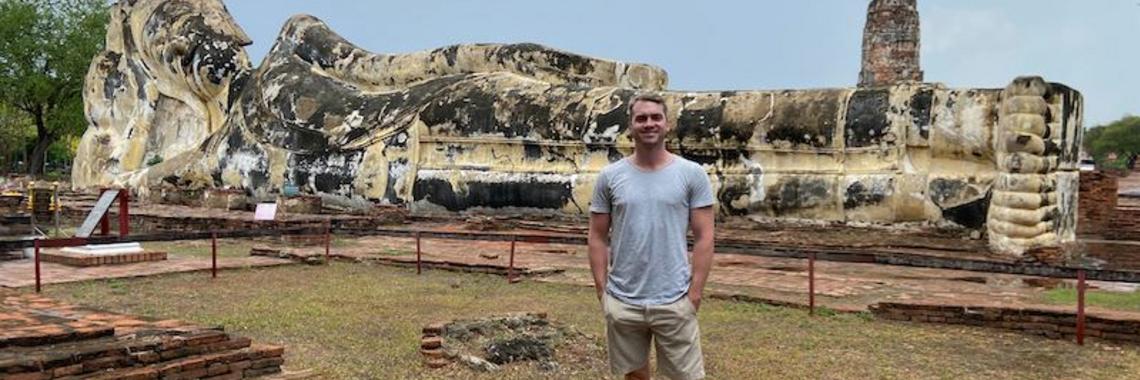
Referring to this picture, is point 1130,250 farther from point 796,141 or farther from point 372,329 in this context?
point 372,329

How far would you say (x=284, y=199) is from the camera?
13562mm

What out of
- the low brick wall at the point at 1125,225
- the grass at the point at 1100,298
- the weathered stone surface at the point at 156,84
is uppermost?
the weathered stone surface at the point at 156,84

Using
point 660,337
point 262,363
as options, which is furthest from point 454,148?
point 660,337

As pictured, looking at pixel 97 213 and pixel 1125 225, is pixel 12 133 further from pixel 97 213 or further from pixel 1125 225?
pixel 1125 225

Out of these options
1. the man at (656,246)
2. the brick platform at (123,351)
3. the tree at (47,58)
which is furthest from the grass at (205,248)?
the tree at (47,58)

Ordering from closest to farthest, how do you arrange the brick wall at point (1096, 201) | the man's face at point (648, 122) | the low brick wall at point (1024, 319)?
the man's face at point (648, 122)
the low brick wall at point (1024, 319)
the brick wall at point (1096, 201)

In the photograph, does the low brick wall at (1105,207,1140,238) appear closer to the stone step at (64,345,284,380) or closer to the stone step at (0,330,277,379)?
the stone step at (64,345,284,380)

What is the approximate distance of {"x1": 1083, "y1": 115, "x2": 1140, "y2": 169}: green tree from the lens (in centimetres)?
4962

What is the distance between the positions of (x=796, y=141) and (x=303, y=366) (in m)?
7.02

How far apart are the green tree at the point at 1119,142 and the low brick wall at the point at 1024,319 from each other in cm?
4700

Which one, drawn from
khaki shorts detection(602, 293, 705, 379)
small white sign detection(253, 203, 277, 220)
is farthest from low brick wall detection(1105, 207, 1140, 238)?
khaki shorts detection(602, 293, 705, 379)

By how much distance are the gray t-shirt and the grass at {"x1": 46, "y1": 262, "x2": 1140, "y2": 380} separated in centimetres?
Result: 152

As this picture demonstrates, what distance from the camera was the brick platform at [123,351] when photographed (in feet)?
13.0

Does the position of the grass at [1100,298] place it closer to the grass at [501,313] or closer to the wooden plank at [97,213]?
the grass at [501,313]
